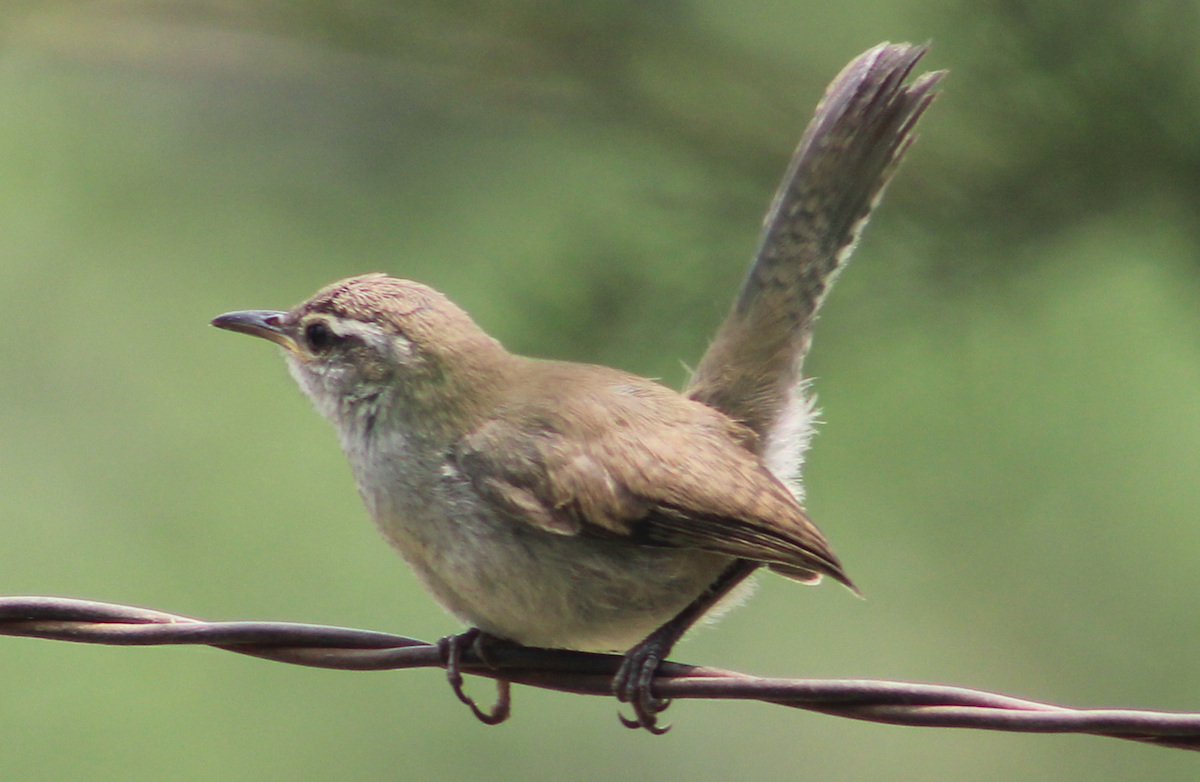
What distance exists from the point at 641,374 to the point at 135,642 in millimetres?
1730

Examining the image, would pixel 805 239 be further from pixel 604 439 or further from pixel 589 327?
pixel 604 439

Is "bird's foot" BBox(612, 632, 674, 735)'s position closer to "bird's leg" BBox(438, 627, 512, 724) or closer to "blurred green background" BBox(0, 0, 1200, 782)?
"bird's leg" BBox(438, 627, 512, 724)

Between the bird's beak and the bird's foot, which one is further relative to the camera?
the bird's beak

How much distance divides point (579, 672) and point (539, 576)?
1.08 feet

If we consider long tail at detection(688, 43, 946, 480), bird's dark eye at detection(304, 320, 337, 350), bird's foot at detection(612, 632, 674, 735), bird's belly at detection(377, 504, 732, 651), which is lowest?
bird's foot at detection(612, 632, 674, 735)

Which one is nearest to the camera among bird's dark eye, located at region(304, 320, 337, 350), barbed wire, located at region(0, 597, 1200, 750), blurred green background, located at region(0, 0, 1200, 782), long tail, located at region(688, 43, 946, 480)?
barbed wire, located at region(0, 597, 1200, 750)

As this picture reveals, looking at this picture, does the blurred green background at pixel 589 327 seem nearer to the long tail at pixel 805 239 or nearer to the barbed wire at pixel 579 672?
the long tail at pixel 805 239

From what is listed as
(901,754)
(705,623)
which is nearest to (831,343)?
(705,623)

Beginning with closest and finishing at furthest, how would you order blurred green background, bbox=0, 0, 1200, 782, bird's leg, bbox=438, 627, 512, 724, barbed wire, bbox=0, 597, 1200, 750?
1. barbed wire, bbox=0, 597, 1200, 750
2. bird's leg, bbox=438, 627, 512, 724
3. blurred green background, bbox=0, 0, 1200, 782

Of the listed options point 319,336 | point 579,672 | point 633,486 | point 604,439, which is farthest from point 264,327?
point 579,672

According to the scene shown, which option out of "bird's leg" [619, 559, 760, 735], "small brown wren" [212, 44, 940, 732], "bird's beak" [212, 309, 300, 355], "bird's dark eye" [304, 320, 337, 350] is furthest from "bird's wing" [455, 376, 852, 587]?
"bird's beak" [212, 309, 300, 355]

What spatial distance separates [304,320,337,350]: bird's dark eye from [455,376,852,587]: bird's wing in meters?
0.61

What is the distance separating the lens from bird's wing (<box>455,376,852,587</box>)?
10.6 feet

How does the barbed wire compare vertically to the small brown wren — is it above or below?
below
